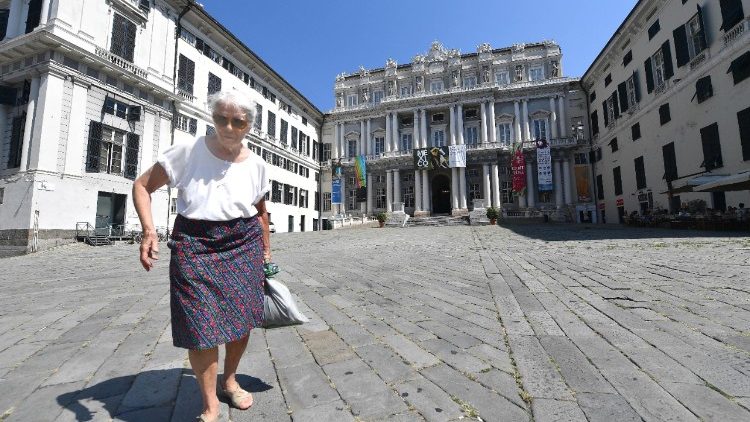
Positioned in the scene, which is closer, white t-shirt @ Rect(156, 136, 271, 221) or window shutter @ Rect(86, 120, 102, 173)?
white t-shirt @ Rect(156, 136, 271, 221)

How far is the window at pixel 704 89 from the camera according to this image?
15.4 m

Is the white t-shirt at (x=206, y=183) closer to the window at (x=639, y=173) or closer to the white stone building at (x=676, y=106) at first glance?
the white stone building at (x=676, y=106)

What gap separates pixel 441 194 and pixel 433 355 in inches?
1437

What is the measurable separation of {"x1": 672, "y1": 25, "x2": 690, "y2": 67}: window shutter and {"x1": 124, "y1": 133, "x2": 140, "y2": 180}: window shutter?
27.9 m

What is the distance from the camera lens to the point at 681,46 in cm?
1716

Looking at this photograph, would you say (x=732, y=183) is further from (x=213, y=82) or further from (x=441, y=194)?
(x=441, y=194)

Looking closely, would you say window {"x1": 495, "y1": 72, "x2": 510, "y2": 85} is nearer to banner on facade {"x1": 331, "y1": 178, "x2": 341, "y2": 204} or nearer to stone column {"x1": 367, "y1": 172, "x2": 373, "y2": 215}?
stone column {"x1": 367, "y1": 172, "x2": 373, "y2": 215}

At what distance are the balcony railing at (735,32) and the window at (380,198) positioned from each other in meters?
26.5

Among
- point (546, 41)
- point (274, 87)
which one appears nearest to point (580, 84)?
point (546, 41)

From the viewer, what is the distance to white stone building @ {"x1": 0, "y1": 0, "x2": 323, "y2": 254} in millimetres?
14266

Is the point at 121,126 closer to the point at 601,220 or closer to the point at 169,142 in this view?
the point at 169,142

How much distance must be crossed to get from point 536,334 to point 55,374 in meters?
3.44

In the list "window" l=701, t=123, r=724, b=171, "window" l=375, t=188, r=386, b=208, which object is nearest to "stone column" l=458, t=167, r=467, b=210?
"window" l=375, t=188, r=386, b=208

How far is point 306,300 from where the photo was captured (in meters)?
4.21
